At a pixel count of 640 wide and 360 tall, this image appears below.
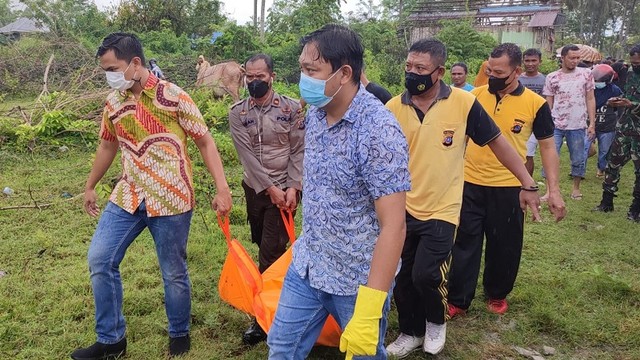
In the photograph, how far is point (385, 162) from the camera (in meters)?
1.76

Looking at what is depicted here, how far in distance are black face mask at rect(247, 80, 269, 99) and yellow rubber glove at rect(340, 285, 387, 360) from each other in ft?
6.13

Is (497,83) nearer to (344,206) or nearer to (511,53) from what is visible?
(511,53)

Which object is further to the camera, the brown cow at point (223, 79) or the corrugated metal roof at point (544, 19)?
the corrugated metal roof at point (544, 19)

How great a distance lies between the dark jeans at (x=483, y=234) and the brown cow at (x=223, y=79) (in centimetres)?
834

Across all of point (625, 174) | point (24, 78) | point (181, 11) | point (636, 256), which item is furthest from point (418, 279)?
point (181, 11)

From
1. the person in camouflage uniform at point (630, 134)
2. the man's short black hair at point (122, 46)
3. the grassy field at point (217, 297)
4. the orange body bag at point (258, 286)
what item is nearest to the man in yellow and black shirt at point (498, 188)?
the grassy field at point (217, 297)

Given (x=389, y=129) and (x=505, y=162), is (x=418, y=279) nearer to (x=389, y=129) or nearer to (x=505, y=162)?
(x=505, y=162)

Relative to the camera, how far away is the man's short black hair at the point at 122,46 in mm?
2717

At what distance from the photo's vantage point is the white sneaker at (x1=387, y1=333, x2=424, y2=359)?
319 cm

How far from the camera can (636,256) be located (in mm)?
4879

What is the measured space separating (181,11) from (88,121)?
16070 mm

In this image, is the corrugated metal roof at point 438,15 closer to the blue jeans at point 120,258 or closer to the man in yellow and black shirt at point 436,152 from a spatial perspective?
the man in yellow and black shirt at point 436,152

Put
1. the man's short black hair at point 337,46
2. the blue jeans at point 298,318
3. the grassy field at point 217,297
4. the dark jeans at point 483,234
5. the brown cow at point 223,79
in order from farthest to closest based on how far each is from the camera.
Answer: the brown cow at point 223,79, the dark jeans at point 483,234, the grassy field at point 217,297, the blue jeans at point 298,318, the man's short black hair at point 337,46

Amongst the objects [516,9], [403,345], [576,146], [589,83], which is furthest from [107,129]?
[516,9]
